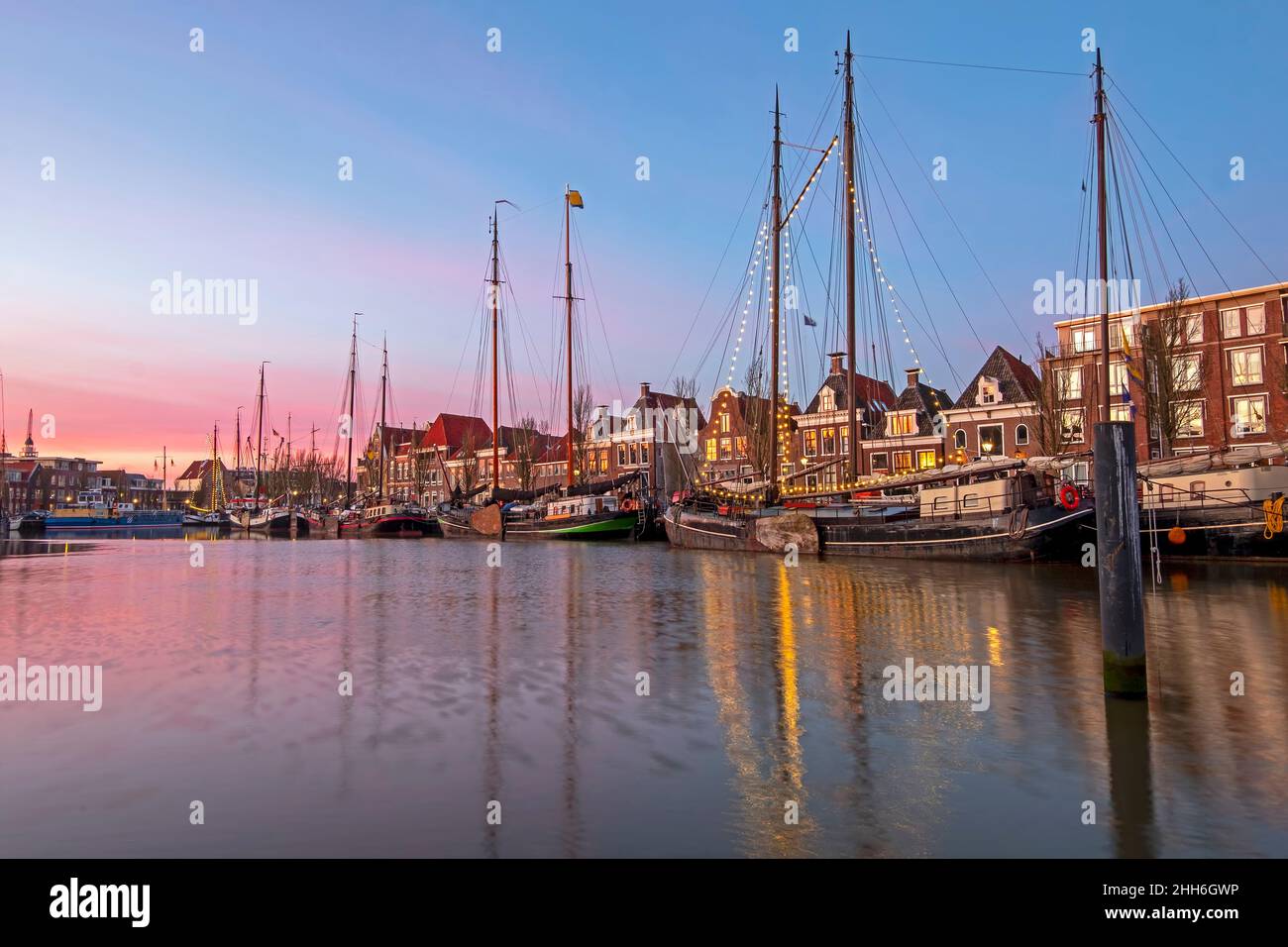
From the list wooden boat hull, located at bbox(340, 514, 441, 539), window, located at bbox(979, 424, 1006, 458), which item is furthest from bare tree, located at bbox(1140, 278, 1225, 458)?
wooden boat hull, located at bbox(340, 514, 441, 539)

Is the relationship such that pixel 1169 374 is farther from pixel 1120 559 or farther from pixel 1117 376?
pixel 1120 559

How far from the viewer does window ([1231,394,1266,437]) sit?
48.5 metres

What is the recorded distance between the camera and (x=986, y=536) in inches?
1224

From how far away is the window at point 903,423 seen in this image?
6562 centimetres

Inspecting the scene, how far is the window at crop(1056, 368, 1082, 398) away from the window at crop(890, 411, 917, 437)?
1312 cm

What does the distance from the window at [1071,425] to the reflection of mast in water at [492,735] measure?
144ft

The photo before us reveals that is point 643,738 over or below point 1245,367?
below

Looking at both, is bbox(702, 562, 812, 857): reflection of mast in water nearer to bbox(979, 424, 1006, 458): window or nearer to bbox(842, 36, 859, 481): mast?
bbox(842, 36, 859, 481): mast

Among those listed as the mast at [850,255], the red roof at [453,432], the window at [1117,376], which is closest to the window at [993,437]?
the window at [1117,376]

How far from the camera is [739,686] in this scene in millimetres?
10211

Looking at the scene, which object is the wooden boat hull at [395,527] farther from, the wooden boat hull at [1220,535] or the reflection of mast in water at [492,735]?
the reflection of mast in water at [492,735]

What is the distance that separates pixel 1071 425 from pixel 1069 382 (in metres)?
2.81

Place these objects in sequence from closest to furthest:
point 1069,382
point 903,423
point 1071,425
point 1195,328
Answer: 1. point 1195,328
2. point 1069,382
3. point 1071,425
4. point 903,423

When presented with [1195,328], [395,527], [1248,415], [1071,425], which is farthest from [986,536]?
[395,527]
